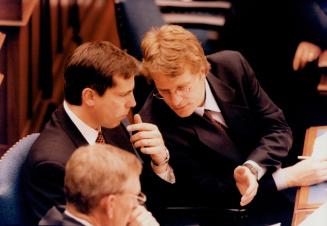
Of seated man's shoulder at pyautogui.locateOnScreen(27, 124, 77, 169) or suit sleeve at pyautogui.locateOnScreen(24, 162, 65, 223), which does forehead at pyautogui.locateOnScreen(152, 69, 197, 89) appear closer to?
seated man's shoulder at pyautogui.locateOnScreen(27, 124, 77, 169)

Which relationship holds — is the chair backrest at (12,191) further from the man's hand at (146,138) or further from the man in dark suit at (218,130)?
the man in dark suit at (218,130)

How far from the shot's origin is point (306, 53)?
11.2ft

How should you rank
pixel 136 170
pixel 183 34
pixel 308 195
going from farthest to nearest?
pixel 183 34
pixel 308 195
pixel 136 170

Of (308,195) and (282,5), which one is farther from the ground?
(282,5)

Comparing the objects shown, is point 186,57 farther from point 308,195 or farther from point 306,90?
point 306,90

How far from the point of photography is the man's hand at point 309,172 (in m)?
2.51

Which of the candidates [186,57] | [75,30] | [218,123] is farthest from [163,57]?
[75,30]

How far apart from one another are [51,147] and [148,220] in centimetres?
40

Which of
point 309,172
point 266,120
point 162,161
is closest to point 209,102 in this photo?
point 266,120

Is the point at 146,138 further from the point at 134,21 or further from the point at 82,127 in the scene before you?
the point at 134,21

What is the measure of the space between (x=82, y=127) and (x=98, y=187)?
1.80 feet

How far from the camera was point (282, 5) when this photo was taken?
12.1 ft

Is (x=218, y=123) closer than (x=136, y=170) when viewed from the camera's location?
No

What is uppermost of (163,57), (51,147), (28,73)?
(163,57)
